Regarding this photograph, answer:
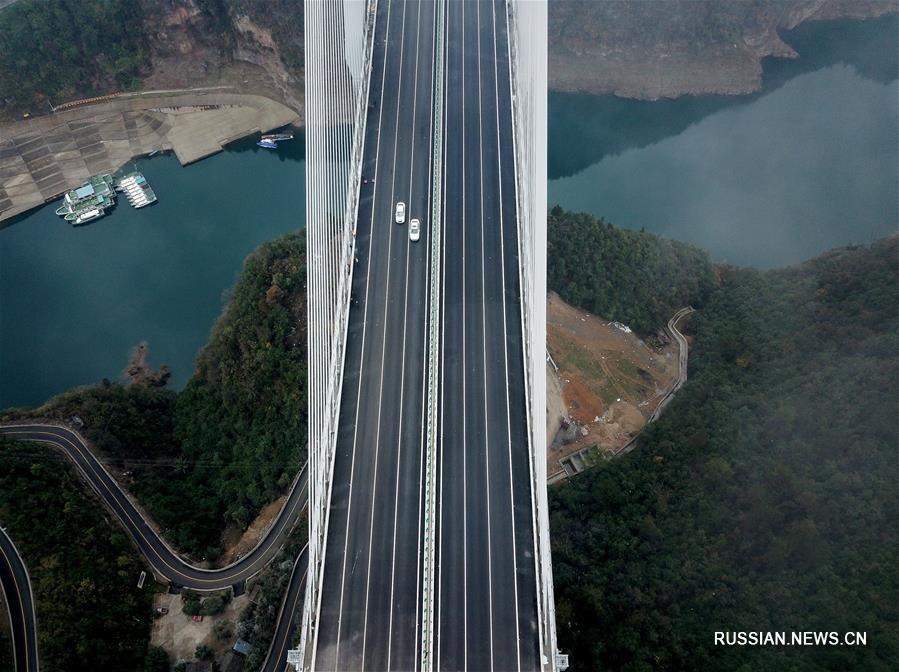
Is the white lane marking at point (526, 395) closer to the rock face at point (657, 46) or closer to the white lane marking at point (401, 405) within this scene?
the white lane marking at point (401, 405)

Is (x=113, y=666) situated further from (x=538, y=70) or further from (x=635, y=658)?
(x=538, y=70)

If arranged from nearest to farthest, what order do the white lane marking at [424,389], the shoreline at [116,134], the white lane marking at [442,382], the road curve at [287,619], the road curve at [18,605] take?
the white lane marking at [442,382] → the white lane marking at [424,389] → the road curve at [18,605] → the road curve at [287,619] → the shoreline at [116,134]

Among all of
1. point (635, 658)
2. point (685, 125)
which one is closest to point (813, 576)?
point (635, 658)

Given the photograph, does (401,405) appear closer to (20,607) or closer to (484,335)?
(484,335)

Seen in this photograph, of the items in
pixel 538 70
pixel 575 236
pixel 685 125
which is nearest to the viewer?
pixel 538 70

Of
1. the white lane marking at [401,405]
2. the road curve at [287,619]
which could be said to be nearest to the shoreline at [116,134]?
the white lane marking at [401,405]

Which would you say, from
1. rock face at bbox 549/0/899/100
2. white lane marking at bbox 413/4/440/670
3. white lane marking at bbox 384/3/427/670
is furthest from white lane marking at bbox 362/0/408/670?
rock face at bbox 549/0/899/100

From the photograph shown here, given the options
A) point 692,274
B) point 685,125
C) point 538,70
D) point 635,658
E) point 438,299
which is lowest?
point 635,658
